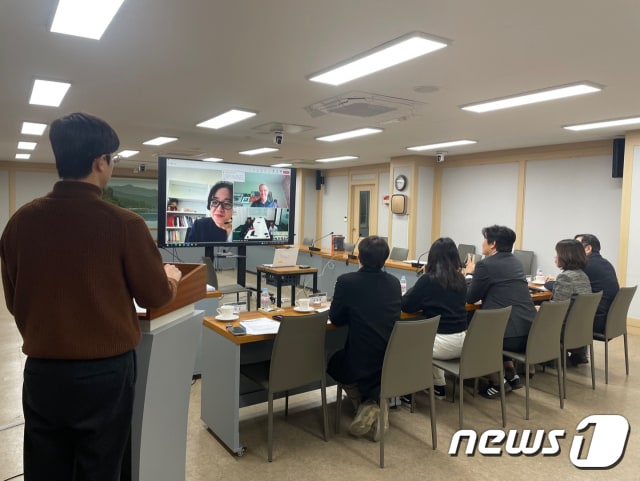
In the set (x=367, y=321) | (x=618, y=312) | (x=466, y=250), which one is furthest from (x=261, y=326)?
(x=466, y=250)

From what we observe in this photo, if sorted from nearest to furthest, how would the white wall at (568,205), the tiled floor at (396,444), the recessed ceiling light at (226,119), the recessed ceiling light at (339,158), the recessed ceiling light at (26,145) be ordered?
the tiled floor at (396,444) < the recessed ceiling light at (226,119) < the white wall at (568,205) < the recessed ceiling light at (26,145) < the recessed ceiling light at (339,158)

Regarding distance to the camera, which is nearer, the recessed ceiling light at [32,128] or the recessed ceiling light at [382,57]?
the recessed ceiling light at [382,57]

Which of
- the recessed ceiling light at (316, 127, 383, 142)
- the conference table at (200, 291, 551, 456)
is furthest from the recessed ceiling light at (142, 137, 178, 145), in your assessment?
the conference table at (200, 291, 551, 456)

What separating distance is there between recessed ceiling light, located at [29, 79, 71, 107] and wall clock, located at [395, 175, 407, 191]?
18.4ft

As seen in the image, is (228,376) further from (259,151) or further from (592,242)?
(259,151)

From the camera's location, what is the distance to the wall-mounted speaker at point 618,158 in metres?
5.76

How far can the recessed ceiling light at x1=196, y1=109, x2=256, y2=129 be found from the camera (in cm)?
483

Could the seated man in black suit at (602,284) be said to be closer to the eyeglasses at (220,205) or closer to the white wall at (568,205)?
the white wall at (568,205)

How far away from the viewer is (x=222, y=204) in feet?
15.4

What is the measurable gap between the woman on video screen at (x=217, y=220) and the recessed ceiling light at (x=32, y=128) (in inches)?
109

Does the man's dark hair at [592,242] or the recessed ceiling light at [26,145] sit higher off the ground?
the recessed ceiling light at [26,145]

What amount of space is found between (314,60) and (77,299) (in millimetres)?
2374

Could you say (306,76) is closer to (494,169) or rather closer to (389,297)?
(389,297)

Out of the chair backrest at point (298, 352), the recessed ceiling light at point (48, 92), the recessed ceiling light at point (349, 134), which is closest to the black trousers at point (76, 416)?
the chair backrest at point (298, 352)
